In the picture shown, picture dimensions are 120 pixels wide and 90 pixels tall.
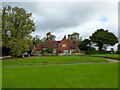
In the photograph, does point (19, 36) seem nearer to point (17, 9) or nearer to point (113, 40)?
point (17, 9)

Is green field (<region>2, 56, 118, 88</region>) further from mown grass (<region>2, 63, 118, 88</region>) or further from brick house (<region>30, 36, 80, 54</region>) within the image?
brick house (<region>30, 36, 80, 54</region>)

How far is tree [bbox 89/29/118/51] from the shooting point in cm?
10075

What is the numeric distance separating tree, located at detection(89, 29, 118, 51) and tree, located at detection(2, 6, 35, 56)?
43.5 metres

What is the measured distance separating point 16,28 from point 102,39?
48.8 m

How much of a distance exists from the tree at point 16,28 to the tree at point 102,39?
4351 centimetres

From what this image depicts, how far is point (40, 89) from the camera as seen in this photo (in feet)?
45.0

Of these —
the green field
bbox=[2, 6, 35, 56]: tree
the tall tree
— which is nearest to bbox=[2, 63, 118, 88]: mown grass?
the green field

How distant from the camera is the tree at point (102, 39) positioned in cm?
10075

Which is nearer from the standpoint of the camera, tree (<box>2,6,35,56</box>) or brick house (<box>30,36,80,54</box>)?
tree (<box>2,6,35,56</box>)

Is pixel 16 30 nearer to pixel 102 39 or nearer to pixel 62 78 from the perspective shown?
pixel 62 78

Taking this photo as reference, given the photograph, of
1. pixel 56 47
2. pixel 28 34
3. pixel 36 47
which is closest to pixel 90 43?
pixel 56 47

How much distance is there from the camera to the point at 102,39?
101m

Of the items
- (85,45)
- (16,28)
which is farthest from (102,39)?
(16,28)

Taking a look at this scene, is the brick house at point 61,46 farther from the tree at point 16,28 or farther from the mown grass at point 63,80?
the mown grass at point 63,80
